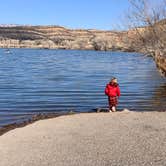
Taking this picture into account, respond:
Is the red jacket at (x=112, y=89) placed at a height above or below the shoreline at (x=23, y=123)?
above

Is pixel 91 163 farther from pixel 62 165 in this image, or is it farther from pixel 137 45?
pixel 137 45

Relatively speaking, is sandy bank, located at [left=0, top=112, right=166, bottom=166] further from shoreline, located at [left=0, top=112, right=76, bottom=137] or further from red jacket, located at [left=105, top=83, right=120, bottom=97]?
red jacket, located at [left=105, top=83, right=120, bottom=97]

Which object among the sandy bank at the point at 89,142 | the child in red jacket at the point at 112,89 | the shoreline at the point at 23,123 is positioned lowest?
the shoreline at the point at 23,123

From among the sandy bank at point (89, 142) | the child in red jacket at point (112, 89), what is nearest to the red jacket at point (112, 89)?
the child in red jacket at point (112, 89)

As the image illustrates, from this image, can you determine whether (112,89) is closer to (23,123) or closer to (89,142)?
(23,123)

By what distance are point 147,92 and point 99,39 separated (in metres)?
148

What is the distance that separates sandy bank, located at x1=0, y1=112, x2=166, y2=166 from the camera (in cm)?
1188

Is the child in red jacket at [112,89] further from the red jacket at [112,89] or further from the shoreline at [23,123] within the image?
the shoreline at [23,123]

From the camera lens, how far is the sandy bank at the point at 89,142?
1188 centimetres

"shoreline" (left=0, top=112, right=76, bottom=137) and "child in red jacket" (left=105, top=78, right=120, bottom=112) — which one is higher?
"child in red jacket" (left=105, top=78, right=120, bottom=112)

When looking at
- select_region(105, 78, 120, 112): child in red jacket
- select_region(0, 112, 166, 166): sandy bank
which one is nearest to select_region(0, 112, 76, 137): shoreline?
select_region(0, 112, 166, 166): sandy bank

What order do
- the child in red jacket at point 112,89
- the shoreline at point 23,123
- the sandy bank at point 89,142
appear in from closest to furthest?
the sandy bank at point 89,142 → the shoreline at point 23,123 → the child in red jacket at point 112,89

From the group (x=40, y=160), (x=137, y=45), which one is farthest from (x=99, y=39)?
(x=40, y=160)

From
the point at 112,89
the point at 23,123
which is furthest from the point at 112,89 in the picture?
the point at 23,123
